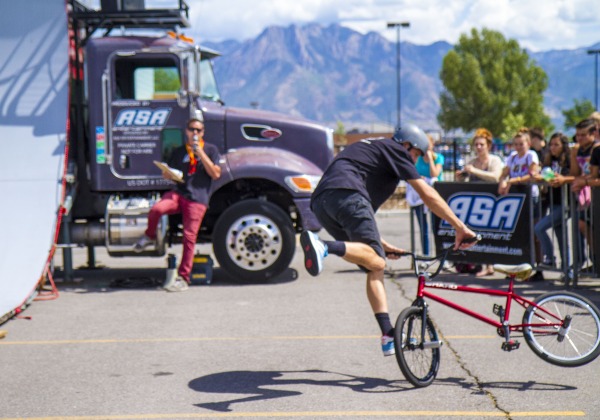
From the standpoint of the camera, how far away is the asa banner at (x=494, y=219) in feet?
33.6

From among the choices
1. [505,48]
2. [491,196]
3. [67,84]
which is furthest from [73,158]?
[505,48]

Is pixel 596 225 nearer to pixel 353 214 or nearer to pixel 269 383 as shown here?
pixel 353 214

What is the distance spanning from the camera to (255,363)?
21.9 feet

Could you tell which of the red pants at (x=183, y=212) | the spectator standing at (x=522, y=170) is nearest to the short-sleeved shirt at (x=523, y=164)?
the spectator standing at (x=522, y=170)

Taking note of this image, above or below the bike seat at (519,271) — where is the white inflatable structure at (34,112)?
above

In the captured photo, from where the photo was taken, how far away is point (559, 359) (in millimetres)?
6184

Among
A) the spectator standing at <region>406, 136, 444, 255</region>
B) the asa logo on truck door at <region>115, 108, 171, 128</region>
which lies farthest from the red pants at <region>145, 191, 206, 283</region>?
the spectator standing at <region>406, 136, 444, 255</region>

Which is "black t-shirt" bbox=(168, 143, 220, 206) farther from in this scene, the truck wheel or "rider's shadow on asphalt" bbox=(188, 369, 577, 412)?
"rider's shadow on asphalt" bbox=(188, 369, 577, 412)

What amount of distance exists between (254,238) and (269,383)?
4.50 metres

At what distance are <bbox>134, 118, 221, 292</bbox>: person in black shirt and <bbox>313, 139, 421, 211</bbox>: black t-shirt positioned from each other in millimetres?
4009

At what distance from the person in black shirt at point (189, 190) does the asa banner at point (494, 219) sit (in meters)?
2.88

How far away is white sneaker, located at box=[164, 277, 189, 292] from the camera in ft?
33.6

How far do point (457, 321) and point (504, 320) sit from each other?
2.11 m

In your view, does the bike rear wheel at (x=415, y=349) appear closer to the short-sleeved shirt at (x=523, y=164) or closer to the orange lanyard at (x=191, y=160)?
the short-sleeved shirt at (x=523, y=164)
